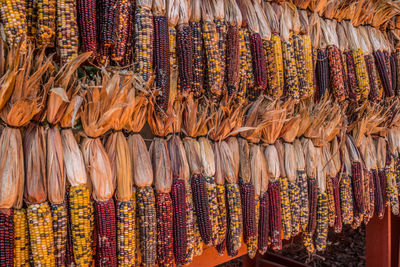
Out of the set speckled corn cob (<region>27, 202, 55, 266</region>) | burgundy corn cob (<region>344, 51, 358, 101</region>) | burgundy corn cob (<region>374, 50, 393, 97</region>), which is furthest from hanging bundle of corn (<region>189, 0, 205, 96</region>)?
burgundy corn cob (<region>374, 50, 393, 97</region>)

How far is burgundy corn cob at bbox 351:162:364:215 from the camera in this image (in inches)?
138

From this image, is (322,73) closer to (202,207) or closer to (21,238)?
(202,207)

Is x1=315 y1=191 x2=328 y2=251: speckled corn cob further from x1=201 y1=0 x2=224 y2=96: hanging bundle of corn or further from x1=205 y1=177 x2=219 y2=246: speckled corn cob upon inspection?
x1=201 y1=0 x2=224 y2=96: hanging bundle of corn

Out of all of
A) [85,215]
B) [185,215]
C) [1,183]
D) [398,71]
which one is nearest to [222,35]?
[185,215]

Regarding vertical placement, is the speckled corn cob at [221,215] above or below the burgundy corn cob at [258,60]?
below

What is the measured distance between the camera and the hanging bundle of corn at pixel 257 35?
2727 mm

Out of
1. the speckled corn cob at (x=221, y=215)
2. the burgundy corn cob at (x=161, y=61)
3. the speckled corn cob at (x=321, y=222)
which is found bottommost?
the speckled corn cob at (x=321, y=222)

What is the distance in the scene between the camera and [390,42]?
4.15m

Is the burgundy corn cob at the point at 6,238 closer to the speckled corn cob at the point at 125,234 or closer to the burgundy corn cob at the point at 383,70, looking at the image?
the speckled corn cob at the point at 125,234

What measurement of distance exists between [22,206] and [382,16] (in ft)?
13.3

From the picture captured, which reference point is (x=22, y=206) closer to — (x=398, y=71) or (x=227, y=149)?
(x=227, y=149)

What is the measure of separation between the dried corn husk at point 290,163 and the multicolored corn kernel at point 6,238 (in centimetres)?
216

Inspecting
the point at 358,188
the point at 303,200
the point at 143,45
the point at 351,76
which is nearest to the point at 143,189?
the point at 143,45

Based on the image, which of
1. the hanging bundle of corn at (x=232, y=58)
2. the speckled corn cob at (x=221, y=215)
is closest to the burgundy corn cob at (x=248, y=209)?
the speckled corn cob at (x=221, y=215)
